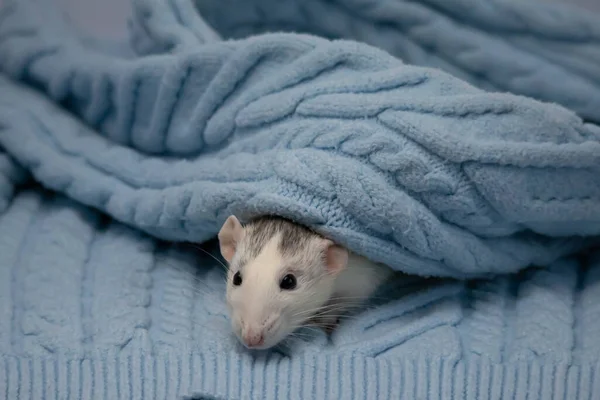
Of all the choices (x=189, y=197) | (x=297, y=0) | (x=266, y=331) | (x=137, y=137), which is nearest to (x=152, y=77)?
(x=137, y=137)

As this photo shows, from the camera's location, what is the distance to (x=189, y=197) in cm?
131

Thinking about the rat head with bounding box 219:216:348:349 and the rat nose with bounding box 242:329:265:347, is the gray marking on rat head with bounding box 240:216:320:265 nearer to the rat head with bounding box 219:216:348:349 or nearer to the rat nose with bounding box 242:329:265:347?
the rat head with bounding box 219:216:348:349

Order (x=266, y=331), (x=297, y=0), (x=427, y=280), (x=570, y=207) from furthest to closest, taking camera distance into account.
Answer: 1. (x=297, y=0)
2. (x=427, y=280)
3. (x=570, y=207)
4. (x=266, y=331)

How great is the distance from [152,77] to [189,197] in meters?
0.29

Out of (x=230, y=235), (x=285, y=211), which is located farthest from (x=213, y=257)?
(x=285, y=211)

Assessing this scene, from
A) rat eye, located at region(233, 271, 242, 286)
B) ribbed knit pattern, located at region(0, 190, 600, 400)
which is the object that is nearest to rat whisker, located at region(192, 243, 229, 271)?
ribbed knit pattern, located at region(0, 190, 600, 400)

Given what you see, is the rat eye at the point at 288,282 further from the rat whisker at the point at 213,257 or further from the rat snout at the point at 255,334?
the rat whisker at the point at 213,257

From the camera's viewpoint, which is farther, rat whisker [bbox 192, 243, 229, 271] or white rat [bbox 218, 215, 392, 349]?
rat whisker [bbox 192, 243, 229, 271]

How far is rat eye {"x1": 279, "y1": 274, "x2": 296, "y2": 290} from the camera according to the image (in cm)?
120

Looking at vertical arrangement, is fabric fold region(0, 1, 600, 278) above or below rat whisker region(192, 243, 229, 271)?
above

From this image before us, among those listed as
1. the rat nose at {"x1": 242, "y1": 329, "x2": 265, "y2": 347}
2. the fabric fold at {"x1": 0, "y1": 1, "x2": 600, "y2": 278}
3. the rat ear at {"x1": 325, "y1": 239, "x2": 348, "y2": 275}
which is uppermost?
the fabric fold at {"x1": 0, "y1": 1, "x2": 600, "y2": 278}

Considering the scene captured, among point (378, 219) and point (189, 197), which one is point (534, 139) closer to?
point (378, 219)

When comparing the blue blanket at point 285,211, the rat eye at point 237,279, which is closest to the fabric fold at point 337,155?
the blue blanket at point 285,211

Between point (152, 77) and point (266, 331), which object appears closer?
point (266, 331)
